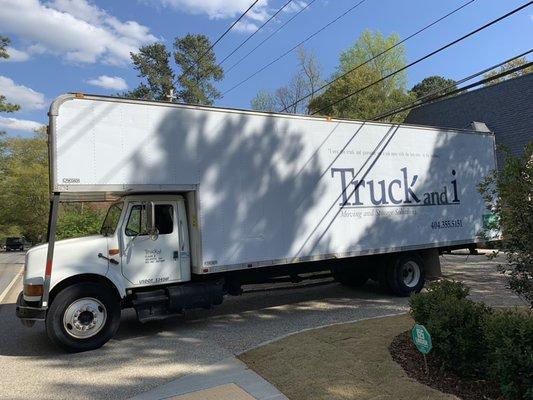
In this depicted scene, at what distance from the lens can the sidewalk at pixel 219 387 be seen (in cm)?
493

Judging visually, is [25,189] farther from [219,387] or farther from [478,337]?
[478,337]

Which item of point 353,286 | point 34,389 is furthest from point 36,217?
point 34,389

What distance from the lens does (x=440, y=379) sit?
15.9 feet

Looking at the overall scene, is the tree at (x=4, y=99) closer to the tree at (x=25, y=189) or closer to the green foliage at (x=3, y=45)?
the green foliage at (x=3, y=45)

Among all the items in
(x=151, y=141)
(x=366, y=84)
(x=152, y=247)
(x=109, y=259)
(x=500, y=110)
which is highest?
(x=366, y=84)

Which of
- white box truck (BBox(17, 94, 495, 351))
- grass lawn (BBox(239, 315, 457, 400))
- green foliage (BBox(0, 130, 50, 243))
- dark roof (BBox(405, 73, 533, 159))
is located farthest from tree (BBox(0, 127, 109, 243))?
grass lawn (BBox(239, 315, 457, 400))

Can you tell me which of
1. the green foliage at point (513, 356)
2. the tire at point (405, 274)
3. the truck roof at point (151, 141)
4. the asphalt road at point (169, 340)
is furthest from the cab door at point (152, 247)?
the green foliage at point (513, 356)

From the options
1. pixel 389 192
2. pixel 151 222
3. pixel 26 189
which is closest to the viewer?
pixel 151 222

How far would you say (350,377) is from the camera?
503cm

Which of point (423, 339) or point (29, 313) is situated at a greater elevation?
point (29, 313)

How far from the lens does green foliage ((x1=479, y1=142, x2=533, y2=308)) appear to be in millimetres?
4984

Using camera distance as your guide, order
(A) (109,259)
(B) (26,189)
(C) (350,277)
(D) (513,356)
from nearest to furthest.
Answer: (D) (513,356) → (A) (109,259) → (C) (350,277) → (B) (26,189)

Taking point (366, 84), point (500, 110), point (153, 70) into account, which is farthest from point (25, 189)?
point (500, 110)

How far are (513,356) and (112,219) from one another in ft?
20.4
